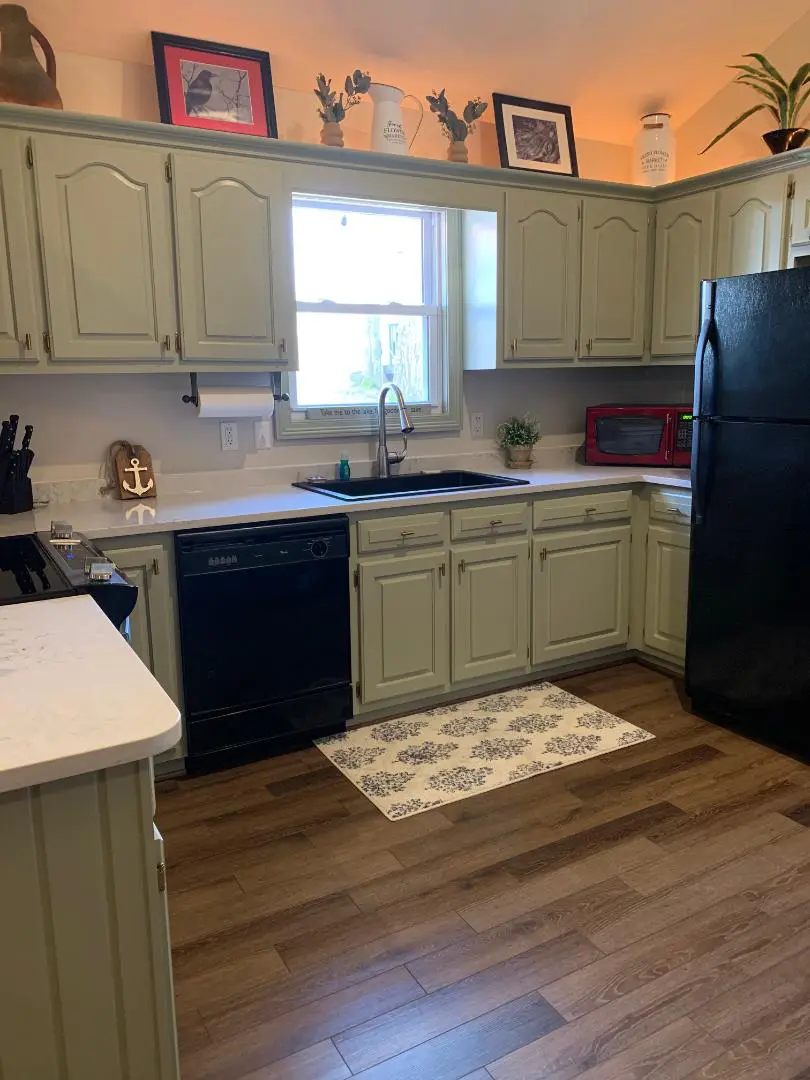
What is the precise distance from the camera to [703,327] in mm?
3074

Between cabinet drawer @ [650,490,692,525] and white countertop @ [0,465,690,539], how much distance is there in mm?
56

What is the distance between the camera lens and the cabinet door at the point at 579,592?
3576 mm

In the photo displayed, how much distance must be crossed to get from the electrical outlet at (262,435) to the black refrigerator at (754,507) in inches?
66.8

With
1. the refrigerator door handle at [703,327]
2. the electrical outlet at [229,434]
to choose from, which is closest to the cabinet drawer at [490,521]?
the refrigerator door handle at [703,327]

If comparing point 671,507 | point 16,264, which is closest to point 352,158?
point 16,264

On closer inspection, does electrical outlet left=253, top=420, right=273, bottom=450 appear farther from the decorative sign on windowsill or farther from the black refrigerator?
the black refrigerator

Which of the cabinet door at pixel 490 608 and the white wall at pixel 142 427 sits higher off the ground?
the white wall at pixel 142 427

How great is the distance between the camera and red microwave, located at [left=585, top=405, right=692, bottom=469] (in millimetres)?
3826

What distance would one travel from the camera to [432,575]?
3258 mm

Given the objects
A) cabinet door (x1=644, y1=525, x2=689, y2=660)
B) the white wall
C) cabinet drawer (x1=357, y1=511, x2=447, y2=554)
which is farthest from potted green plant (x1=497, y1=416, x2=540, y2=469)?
cabinet drawer (x1=357, y1=511, x2=447, y2=554)

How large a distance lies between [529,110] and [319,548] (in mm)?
2296

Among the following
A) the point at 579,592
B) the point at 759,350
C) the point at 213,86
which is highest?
the point at 213,86

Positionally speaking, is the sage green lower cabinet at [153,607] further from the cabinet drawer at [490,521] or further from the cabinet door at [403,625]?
the cabinet drawer at [490,521]

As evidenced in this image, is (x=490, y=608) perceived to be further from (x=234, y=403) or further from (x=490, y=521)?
(x=234, y=403)
